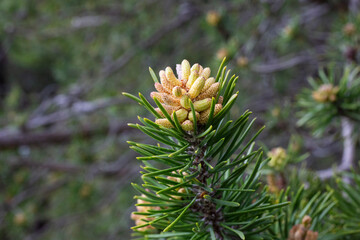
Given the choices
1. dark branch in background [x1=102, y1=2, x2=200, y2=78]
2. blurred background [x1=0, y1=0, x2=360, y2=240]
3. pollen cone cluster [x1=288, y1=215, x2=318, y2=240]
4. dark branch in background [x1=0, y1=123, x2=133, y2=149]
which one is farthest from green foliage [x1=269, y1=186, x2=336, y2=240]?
dark branch in background [x1=102, y1=2, x2=200, y2=78]

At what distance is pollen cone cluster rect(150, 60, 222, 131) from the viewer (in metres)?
0.43

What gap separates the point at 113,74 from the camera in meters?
3.01

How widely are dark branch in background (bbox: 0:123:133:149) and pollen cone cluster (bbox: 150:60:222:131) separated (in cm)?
209

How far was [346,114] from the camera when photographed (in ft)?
3.02

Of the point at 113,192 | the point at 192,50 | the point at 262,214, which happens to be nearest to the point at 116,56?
the point at 192,50

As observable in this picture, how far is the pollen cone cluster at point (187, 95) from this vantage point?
433 millimetres

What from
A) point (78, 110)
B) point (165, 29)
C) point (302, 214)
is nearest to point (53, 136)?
point (78, 110)

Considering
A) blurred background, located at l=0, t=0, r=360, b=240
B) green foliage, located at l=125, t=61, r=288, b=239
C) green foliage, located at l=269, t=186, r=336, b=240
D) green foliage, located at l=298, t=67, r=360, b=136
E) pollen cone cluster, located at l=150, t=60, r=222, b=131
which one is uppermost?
blurred background, located at l=0, t=0, r=360, b=240

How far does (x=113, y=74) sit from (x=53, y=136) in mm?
861

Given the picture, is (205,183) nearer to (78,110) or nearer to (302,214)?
(302,214)

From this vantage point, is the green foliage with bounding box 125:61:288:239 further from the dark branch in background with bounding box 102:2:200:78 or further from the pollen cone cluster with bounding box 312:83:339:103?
the dark branch in background with bounding box 102:2:200:78

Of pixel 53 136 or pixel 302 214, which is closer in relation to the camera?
pixel 302 214

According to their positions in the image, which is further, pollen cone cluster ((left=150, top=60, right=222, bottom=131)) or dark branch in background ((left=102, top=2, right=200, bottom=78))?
dark branch in background ((left=102, top=2, right=200, bottom=78))

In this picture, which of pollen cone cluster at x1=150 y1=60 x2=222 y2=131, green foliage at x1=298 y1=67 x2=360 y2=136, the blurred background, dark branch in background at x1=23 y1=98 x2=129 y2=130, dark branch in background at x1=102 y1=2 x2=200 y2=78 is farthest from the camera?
dark branch in background at x1=102 y1=2 x2=200 y2=78
